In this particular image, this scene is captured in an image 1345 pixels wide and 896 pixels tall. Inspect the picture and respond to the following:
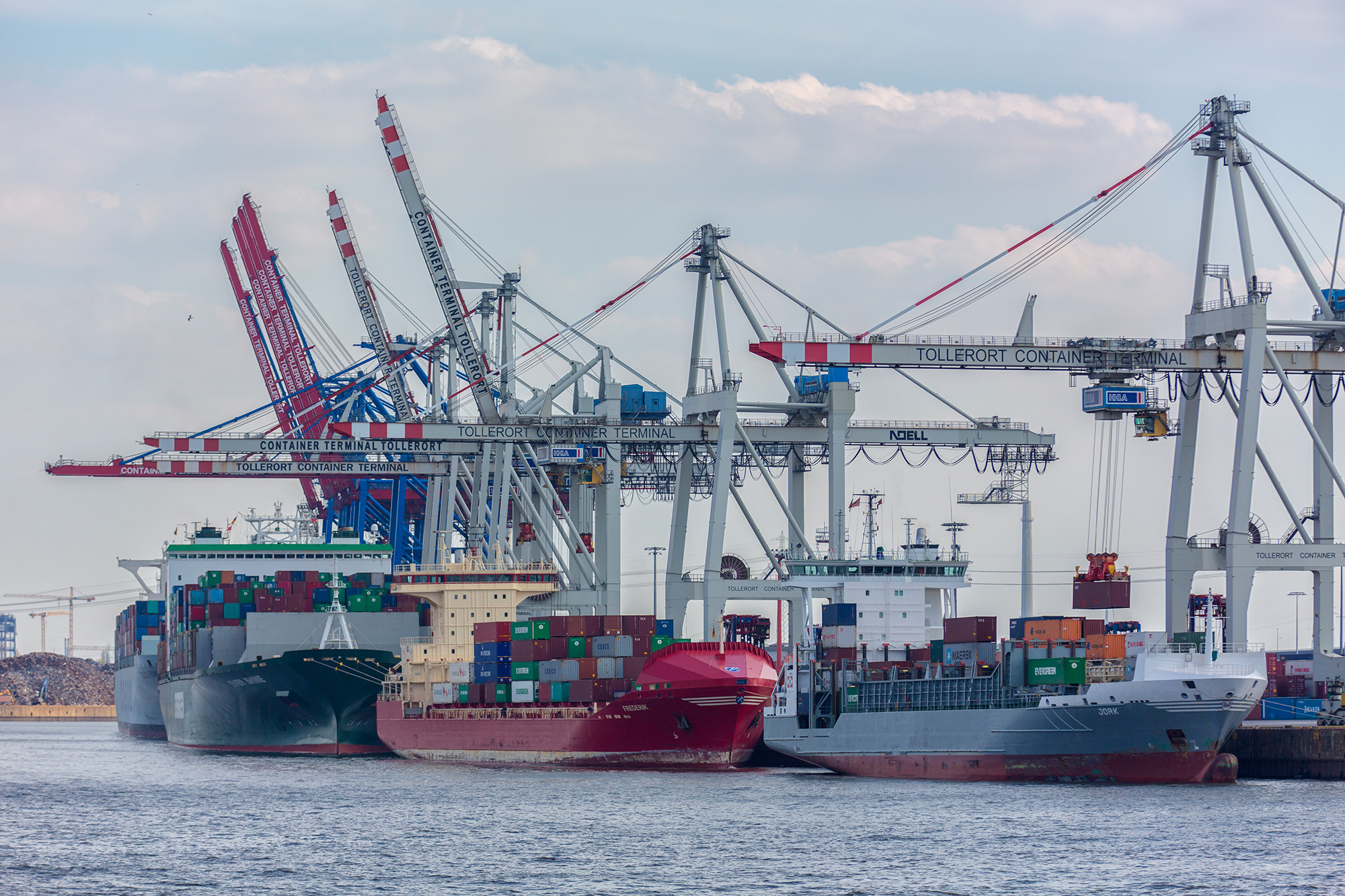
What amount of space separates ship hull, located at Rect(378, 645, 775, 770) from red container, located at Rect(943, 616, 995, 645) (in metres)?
6.80

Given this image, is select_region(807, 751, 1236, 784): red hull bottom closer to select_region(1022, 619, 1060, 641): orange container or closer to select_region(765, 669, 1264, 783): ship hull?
select_region(765, 669, 1264, 783): ship hull

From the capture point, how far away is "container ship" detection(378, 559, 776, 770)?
57.6 m

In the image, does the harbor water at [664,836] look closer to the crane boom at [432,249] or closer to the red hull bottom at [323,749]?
the red hull bottom at [323,749]

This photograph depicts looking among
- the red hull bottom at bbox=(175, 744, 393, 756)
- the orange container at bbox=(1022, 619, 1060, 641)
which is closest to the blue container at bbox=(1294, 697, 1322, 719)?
the orange container at bbox=(1022, 619, 1060, 641)

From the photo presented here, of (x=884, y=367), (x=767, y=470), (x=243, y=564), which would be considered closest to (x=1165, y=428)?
(x=884, y=367)

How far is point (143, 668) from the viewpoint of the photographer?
3824 inches

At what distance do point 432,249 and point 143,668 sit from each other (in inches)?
1436

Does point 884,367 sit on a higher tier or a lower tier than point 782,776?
higher

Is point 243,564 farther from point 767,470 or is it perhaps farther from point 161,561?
point 767,470

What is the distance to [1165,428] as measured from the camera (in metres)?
58.6

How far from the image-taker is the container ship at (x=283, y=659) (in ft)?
222

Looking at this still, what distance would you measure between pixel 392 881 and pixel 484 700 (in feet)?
87.2

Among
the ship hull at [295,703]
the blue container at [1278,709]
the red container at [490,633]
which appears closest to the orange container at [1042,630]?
the blue container at [1278,709]

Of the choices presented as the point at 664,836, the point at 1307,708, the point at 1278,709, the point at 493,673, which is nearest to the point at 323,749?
the point at 493,673
